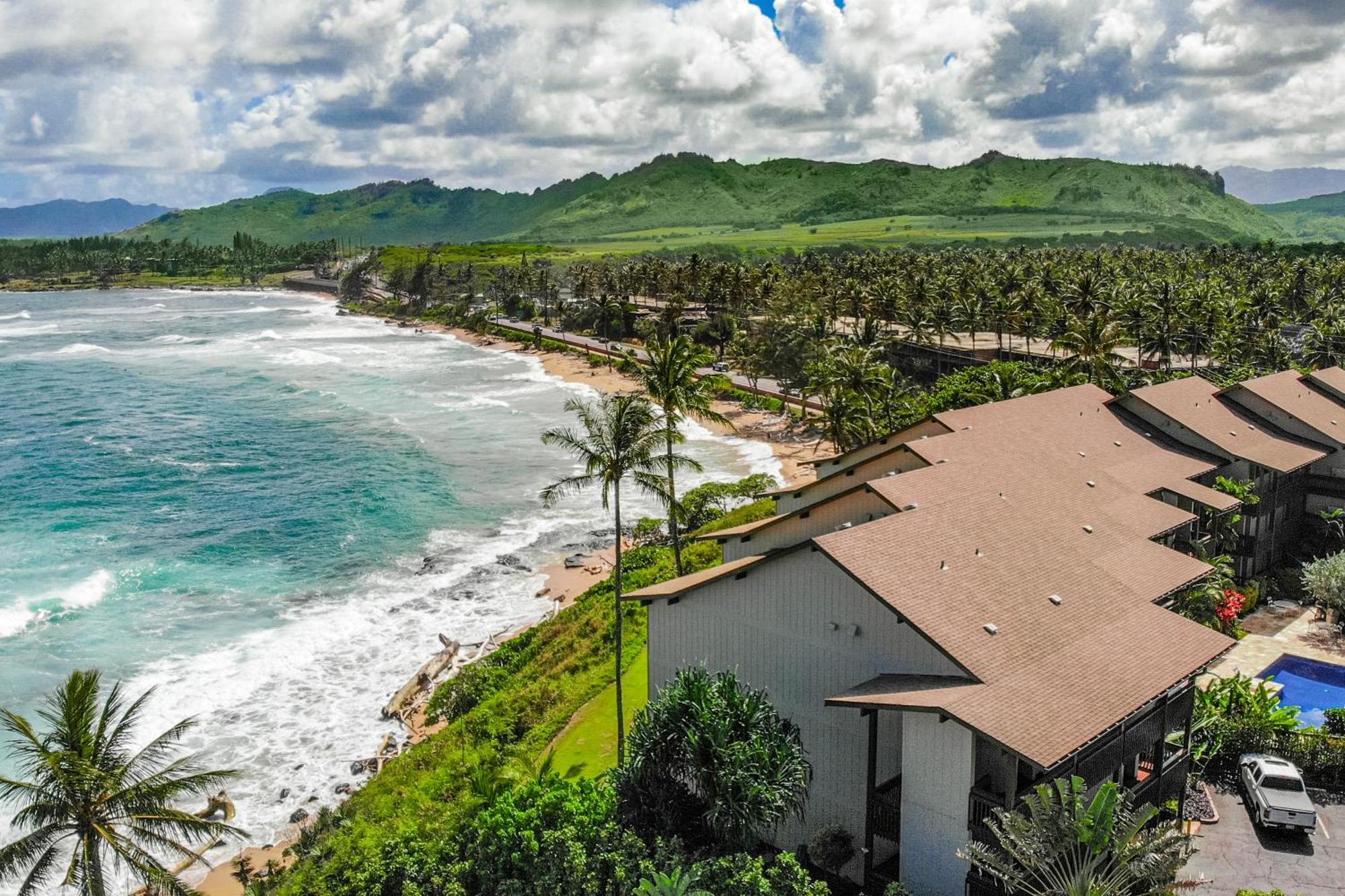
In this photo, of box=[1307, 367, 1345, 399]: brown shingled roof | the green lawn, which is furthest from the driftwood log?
box=[1307, 367, 1345, 399]: brown shingled roof

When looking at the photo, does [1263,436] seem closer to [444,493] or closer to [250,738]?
[250,738]

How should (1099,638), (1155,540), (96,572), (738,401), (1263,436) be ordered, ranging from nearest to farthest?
1. (1099,638)
2. (1155,540)
3. (1263,436)
4. (96,572)
5. (738,401)

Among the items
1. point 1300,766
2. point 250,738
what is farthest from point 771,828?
point 250,738

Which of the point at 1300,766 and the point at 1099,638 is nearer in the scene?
the point at 1099,638

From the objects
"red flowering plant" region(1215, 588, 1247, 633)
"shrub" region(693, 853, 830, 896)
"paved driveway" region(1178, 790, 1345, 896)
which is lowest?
"paved driveway" region(1178, 790, 1345, 896)

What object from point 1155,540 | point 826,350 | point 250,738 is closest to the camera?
point 1155,540

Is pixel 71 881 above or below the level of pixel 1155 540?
below

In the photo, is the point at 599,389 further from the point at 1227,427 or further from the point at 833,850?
the point at 833,850

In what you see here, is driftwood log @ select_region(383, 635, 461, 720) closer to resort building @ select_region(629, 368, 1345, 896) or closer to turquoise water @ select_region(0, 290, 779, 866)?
turquoise water @ select_region(0, 290, 779, 866)
